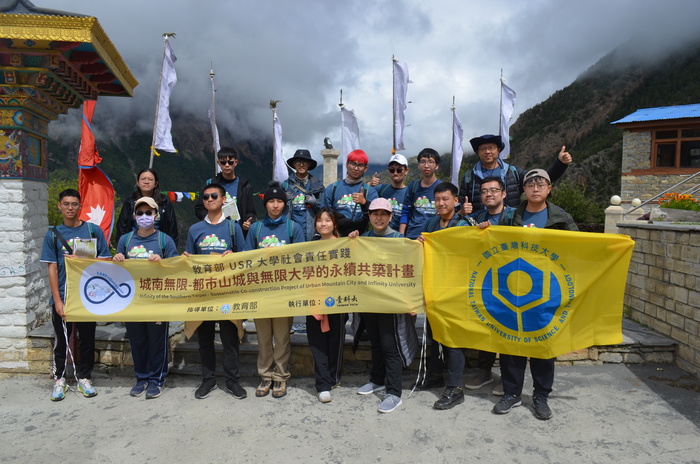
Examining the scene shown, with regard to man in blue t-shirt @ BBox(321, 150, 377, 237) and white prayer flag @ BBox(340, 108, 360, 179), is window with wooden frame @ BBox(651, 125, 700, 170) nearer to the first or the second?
white prayer flag @ BBox(340, 108, 360, 179)

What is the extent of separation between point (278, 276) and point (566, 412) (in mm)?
2742

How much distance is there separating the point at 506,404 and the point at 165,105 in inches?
266

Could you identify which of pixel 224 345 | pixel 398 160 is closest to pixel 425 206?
pixel 398 160

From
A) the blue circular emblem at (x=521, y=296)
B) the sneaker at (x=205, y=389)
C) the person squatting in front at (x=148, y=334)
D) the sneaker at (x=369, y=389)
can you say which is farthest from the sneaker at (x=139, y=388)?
the blue circular emblem at (x=521, y=296)

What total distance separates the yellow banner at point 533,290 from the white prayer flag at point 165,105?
17.3 ft

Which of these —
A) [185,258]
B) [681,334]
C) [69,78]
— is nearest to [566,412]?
[681,334]

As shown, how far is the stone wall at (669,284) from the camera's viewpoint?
14.1 feet

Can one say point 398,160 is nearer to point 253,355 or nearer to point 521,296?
point 521,296

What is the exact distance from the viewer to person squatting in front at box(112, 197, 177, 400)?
397 cm

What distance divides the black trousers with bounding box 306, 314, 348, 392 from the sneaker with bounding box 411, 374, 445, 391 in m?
0.81

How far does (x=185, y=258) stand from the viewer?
3.88m

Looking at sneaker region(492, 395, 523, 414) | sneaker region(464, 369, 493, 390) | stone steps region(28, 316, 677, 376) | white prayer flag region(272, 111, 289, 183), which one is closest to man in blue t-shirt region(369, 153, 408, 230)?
stone steps region(28, 316, 677, 376)

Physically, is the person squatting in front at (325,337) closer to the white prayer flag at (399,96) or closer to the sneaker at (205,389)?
the sneaker at (205,389)

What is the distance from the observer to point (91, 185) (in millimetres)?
5547
